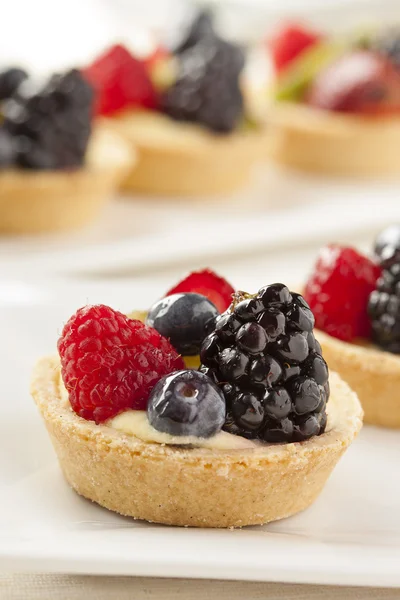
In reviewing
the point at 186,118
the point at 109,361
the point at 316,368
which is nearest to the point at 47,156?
the point at 186,118

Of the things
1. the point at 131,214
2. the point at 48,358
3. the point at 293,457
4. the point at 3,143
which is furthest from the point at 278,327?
the point at 131,214

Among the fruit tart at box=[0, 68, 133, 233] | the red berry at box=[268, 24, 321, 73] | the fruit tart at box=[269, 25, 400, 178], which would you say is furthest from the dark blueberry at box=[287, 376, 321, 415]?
the red berry at box=[268, 24, 321, 73]

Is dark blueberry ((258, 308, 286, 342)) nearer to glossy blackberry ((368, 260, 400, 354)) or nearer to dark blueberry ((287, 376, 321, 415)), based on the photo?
dark blueberry ((287, 376, 321, 415))

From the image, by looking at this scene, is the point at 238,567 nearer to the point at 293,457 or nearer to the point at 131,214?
the point at 293,457

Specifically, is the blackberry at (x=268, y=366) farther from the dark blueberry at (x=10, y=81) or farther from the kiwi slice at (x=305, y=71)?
the kiwi slice at (x=305, y=71)

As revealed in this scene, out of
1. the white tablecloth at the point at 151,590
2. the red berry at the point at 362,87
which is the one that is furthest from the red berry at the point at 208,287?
the red berry at the point at 362,87

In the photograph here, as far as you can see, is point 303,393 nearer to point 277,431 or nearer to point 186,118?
point 277,431

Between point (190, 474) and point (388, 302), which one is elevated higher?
point (388, 302)
